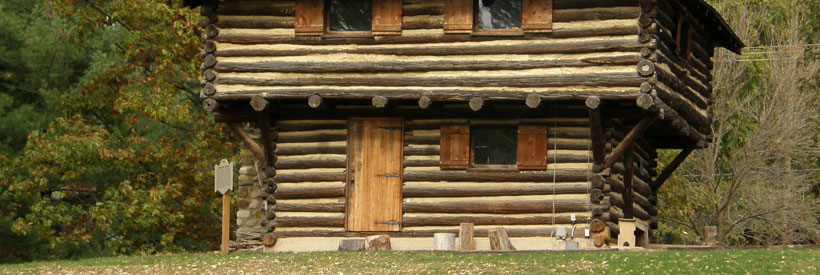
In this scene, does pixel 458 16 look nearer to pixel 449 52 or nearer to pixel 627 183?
pixel 449 52

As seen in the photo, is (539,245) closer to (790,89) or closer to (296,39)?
(296,39)

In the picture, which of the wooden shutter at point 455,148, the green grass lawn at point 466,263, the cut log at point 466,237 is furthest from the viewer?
the wooden shutter at point 455,148

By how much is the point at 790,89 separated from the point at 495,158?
1753 cm

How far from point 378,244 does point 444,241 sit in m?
1.19

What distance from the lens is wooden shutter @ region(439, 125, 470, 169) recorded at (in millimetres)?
25812

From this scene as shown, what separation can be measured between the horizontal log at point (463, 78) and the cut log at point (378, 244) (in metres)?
2.79

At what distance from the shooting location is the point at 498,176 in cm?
2569

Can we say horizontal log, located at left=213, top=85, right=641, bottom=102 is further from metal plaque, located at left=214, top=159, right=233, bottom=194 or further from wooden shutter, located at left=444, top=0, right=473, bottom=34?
metal plaque, located at left=214, top=159, right=233, bottom=194

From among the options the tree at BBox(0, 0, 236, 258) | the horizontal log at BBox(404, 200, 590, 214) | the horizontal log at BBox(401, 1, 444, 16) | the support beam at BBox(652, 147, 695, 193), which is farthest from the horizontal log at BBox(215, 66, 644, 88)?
the tree at BBox(0, 0, 236, 258)

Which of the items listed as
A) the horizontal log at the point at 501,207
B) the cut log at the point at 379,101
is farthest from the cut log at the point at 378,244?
the cut log at the point at 379,101

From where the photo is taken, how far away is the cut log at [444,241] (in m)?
24.6

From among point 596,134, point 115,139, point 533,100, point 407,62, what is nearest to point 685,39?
point 596,134

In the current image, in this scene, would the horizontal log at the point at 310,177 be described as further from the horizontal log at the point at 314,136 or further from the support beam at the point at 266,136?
the horizontal log at the point at 314,136

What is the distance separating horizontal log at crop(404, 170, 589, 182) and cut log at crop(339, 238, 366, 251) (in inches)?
74.0
